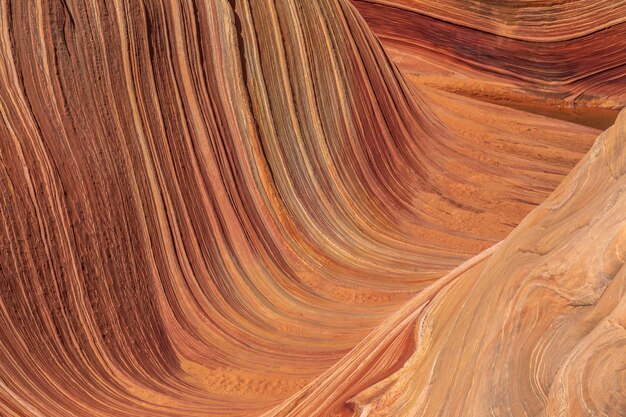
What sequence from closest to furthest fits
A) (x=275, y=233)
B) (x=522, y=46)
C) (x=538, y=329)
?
(x=538, y=329), (x=275, y=233), (x=522, y=46)

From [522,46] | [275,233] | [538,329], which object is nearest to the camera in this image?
[538,329]

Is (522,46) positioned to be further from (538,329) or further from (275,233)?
(538,329)

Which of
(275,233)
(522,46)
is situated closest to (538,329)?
(275,233)

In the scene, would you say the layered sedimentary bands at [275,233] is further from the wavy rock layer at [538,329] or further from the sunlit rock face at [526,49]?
the sunlit rock face at [526,49]

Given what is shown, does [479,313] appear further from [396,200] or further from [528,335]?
[396,200]

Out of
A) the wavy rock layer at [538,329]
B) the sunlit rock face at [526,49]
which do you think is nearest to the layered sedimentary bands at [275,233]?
the wavy rock layer at [538,329]

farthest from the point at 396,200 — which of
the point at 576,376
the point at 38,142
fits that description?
the point at 576,376
